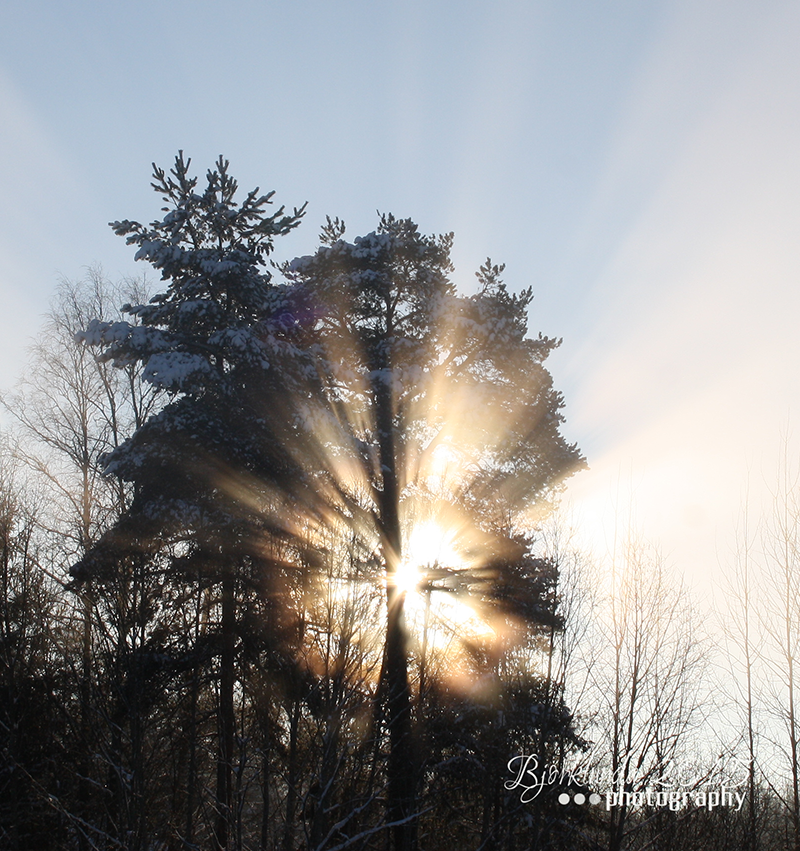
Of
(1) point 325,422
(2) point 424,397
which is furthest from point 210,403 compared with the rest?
(2) point 424,397

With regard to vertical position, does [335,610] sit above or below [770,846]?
above

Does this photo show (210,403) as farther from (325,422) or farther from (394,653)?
(394,653)

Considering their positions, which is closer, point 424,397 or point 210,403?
point 210,403

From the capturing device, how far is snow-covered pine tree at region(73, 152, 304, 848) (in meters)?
13.4

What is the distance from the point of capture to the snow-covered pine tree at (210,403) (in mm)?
13430

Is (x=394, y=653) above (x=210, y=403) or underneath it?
underneath

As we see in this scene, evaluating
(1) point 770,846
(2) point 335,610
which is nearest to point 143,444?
(2) point 335,610

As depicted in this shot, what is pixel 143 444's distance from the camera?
14.1 metres

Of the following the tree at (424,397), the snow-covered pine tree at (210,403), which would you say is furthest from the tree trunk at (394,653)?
the snow-covered pine tree at (210,403)

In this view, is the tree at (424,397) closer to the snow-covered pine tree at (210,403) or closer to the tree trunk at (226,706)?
the snow-covered pine tree at (210,403)

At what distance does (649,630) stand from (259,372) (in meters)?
10.2

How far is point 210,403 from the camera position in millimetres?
14562

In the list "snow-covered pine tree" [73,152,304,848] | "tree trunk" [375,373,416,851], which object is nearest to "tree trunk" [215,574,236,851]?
"snow-covered pine tree" [73,152,304,848]

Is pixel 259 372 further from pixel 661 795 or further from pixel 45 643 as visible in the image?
pixel 661 795
